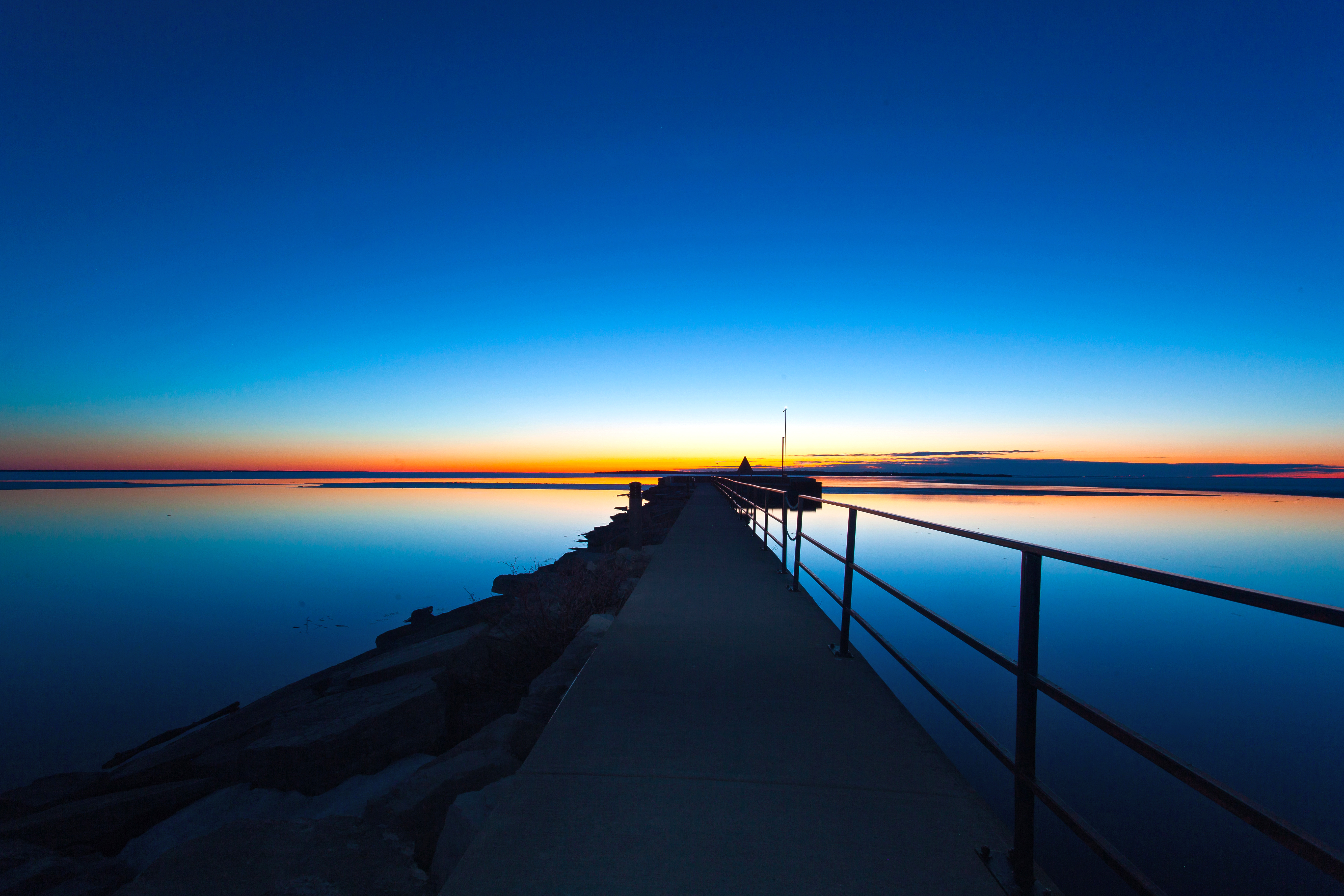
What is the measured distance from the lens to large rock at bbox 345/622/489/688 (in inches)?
237

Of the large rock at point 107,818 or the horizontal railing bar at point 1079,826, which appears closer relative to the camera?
the horizontal railing bar at point 1079,826

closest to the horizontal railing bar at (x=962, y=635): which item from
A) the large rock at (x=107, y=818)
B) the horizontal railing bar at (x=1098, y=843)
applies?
the horizontal railing bar at (x=1098, y=843)

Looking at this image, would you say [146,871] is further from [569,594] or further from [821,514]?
[821,514]

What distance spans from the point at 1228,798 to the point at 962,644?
879 centimetres

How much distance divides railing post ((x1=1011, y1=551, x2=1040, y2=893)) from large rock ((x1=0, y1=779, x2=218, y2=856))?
16.2ft

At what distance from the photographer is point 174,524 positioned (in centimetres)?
2452

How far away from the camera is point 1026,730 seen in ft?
6.97

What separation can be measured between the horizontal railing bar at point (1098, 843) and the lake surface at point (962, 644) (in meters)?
3.15

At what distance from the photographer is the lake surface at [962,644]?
5117 millimetres

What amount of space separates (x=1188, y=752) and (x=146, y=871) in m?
7.66

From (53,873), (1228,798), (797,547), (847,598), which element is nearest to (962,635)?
(1228,798)

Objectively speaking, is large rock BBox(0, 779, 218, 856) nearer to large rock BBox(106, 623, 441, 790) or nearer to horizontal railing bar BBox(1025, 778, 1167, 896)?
large rock BBox(106, 623, 441, 790)

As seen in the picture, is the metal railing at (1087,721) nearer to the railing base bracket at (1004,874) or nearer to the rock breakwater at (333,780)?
the railing base bracket at (1004,874)

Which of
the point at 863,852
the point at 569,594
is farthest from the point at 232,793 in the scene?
the point at 863,852
